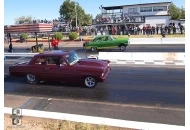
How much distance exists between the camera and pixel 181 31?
33.8 metres

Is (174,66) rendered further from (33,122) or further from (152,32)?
(152,32)

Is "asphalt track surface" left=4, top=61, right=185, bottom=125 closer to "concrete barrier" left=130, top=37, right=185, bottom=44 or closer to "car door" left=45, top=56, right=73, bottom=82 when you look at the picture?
"car door" left=45, top=56, right=73, bottom=82

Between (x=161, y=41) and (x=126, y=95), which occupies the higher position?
(x=161, y=41)

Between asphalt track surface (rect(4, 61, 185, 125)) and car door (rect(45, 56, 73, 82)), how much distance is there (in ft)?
1.41

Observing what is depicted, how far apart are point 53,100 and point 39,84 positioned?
2.52 m

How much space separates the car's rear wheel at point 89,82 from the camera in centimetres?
951

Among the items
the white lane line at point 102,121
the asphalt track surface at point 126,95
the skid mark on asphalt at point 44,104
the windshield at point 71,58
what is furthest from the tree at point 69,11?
the white lane line at point 102,121

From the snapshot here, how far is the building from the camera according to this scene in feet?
139

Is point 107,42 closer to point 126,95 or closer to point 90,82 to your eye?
point 90,82

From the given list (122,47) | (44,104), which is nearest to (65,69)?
(44,104)

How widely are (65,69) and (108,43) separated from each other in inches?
479

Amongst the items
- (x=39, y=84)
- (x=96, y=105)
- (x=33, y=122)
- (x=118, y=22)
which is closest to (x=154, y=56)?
(x=39, y=84)

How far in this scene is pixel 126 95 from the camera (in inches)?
338
